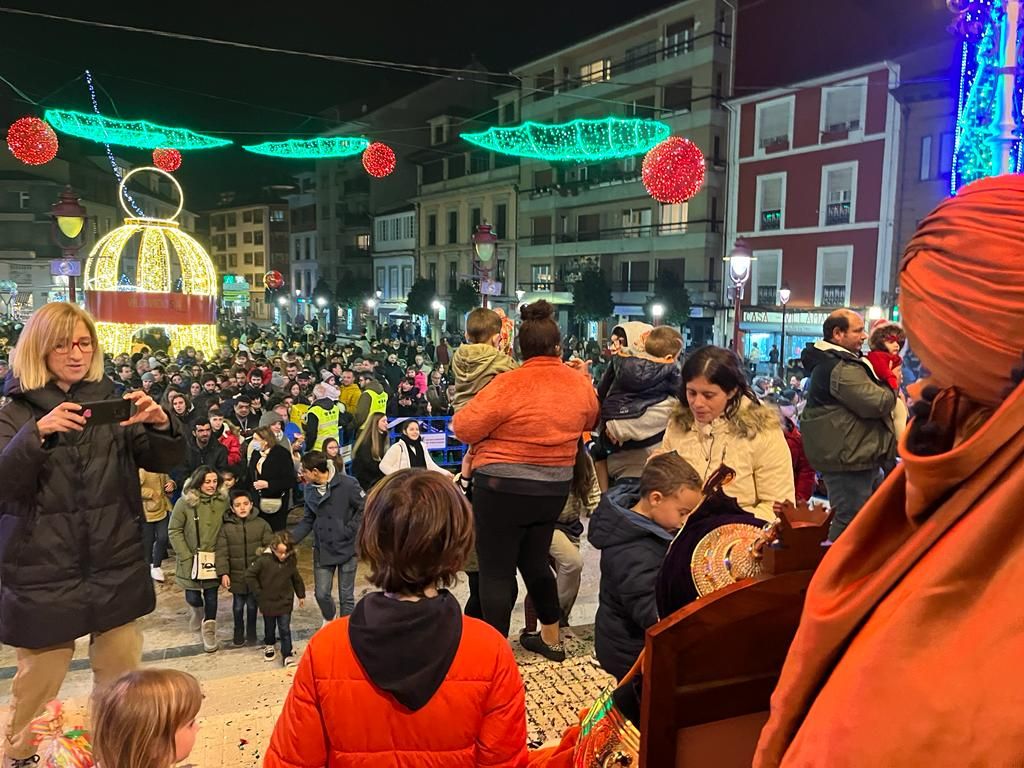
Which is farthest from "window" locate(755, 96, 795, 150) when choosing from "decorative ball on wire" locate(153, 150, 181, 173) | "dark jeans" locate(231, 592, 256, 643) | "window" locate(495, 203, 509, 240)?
"dark jeans" locate(231, 592, 256, 643)

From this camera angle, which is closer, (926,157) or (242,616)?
(242,616)

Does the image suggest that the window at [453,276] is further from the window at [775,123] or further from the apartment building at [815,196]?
the window at [775,123]

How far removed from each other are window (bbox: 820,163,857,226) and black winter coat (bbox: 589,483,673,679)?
23.6 meters

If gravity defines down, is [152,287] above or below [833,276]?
below

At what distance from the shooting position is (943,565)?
0.70 m

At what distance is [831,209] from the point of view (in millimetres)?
23406

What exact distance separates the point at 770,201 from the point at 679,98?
6.41 m

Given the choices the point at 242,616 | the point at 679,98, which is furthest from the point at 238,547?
the point at 679,98

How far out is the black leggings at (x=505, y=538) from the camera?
3.26m

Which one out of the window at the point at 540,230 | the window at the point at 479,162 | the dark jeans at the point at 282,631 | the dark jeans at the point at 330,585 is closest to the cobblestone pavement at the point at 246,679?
the dark jeans at the point at 282,631

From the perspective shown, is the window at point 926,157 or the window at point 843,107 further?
the window at point 843,107

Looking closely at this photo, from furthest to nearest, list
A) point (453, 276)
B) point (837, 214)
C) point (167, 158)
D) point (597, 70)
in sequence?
point (453, 276) < point (597, 70) < point (837, 214) < point (167, 158)

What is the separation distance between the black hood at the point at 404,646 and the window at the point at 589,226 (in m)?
31.8

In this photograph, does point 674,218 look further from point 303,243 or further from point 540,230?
point 303,243
